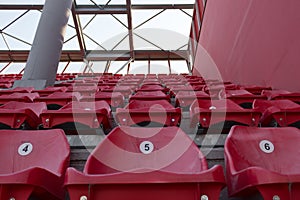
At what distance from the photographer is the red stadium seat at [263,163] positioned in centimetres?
79

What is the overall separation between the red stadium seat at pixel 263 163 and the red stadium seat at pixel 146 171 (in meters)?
0.12

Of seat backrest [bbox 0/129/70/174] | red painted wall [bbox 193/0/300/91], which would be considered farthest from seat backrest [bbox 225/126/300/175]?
red painted wall [bbox 193/0/300/91]

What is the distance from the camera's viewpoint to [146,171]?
76 centimetres

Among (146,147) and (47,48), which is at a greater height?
(47,48)

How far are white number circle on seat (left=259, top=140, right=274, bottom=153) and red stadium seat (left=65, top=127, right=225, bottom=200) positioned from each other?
30 centimetres

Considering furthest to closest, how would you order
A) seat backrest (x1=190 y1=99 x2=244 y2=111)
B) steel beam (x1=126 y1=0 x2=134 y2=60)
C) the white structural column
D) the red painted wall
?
steel beam (x1=126 y1=0 x2=134 y2=60), the white structural column, the red painted wall, seat backrest (x1=190 y1=99 x2=244 y2=111)

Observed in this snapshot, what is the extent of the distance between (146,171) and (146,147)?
426 mm

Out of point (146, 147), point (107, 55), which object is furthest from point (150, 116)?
point (107, 55)

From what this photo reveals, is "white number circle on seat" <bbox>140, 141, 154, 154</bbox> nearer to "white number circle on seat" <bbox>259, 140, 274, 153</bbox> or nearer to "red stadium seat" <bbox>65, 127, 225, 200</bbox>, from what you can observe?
"red stadium seat" <bbox>65, 127, 225, 200</bbox>

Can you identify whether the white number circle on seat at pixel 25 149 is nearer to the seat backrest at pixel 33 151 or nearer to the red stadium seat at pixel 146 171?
the seat backrest at pixel 33 151

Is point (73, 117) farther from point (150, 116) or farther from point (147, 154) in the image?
point (147, 154)

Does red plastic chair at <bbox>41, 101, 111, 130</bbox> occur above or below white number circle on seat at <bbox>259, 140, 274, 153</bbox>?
above

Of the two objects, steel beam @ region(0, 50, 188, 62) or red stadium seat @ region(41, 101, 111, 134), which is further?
steel beam @ region(0, 50, 188, 62)

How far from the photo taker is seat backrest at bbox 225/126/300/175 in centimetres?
108
